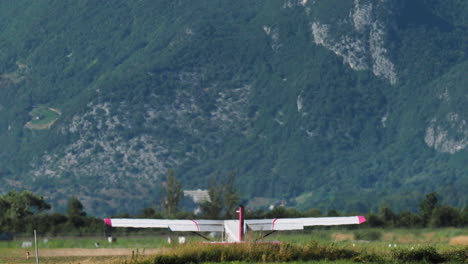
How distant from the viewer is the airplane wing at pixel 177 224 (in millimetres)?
55562

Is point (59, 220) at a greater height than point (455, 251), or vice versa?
point (59, 220)

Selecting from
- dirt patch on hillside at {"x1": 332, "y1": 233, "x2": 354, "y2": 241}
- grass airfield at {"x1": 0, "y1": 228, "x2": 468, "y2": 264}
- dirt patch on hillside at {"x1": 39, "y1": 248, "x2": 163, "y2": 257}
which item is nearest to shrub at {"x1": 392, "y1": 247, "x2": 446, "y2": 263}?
grass airfield at {"x1": 0, "y1": 228, "x2": 468, "y2": 264}

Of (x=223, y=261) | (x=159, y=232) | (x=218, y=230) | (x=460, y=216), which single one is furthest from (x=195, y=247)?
(x=460, y=216)

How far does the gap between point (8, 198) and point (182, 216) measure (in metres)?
15.4

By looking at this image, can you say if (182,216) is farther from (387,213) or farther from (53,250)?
(53,250)

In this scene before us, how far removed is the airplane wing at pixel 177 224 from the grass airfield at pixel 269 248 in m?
0.92

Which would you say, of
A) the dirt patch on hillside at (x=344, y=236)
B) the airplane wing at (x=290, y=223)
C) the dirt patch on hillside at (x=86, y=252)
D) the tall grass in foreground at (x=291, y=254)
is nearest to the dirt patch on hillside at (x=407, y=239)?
the dirt patch on hillside at (x=344, y=236)

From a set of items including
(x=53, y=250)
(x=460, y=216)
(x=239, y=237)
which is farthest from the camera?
(x=460, y=216)

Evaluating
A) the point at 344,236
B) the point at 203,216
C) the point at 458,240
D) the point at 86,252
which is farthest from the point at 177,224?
the point at 203,216

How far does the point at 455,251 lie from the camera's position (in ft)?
156

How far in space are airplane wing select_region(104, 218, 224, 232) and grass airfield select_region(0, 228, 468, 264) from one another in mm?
924

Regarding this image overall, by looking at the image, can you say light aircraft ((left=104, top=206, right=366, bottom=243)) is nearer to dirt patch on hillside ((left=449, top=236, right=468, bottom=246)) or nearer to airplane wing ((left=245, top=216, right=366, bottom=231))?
airplane wing ((left=245, top=216, right=366, bottom=231))

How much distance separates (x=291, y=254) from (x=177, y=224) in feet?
35.3

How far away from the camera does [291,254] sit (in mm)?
46594
